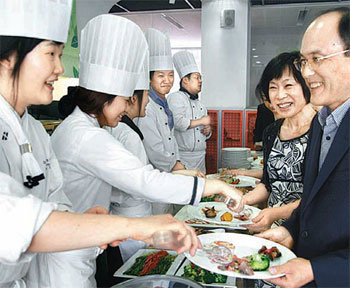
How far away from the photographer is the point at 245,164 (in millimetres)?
2996

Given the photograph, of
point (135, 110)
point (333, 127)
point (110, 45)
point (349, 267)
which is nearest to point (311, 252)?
point (349, 267)

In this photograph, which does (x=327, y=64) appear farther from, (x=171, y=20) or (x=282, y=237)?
(x=171, y=20)

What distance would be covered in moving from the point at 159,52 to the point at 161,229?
241 centimetres

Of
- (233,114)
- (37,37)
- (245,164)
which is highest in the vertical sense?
(37,37)

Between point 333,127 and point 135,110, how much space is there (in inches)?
54.2

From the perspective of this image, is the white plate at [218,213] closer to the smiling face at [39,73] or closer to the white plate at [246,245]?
the white plate at [246,245]

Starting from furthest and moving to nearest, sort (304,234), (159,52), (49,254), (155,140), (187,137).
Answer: (187,137), (159,52), (155,140), (49,254), (304,234)

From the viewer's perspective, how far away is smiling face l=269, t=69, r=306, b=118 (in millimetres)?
1691

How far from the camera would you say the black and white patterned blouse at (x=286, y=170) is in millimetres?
1589

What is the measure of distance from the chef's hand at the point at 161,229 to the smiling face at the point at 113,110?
75 centimetres

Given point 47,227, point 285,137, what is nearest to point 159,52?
point 285,137

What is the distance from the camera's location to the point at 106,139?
4.38 feet

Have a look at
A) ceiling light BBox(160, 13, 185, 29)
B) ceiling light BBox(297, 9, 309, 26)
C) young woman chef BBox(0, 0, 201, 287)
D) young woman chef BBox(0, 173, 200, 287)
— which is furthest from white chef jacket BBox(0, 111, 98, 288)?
ceiling light BBox(160, 13, 185, 29)

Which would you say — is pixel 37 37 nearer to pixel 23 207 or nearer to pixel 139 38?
pixel 23 207
